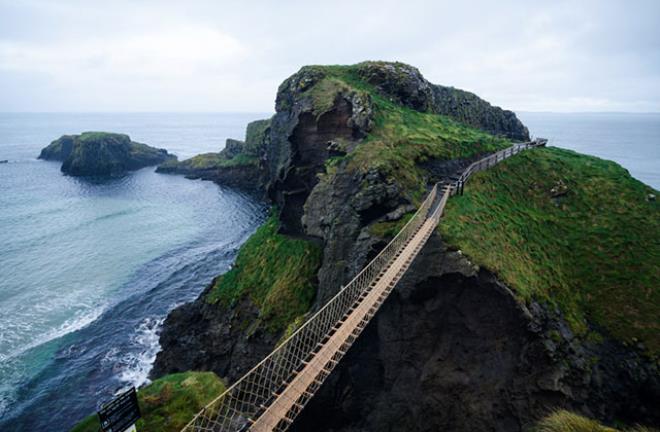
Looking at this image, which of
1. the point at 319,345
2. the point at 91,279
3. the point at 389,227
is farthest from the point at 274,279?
the point at 91,279

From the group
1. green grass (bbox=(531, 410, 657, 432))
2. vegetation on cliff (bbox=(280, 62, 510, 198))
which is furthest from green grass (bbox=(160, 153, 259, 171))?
green grass (bbox=(531, 410, 657, 432))

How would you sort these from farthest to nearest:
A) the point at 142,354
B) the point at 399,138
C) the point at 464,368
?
1. the point at 399,138
2. the point at 142,354
3. the point at 464,368

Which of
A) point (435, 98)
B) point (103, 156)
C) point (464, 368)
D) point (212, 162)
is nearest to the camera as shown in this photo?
point (464, 368)

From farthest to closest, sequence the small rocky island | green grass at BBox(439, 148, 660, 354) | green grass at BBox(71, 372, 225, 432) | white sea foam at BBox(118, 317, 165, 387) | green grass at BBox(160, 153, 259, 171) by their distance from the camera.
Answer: the small rocky island < green grass at BBox(160, 153, 259, 171) < white sea foam at BBox(118, 317, 165, 387) < green grass at BBox(439, 148, 660, 354) < green grass at BBox(71, 372, 225, 432)

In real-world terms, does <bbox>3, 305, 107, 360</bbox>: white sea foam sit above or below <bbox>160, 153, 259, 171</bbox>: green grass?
below

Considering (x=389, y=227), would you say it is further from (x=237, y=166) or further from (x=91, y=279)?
(x=237, y=166)

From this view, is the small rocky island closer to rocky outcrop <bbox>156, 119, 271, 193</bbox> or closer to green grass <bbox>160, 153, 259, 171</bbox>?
rocky outcrop <bbox>156, 119, 271, 193</bbox>
